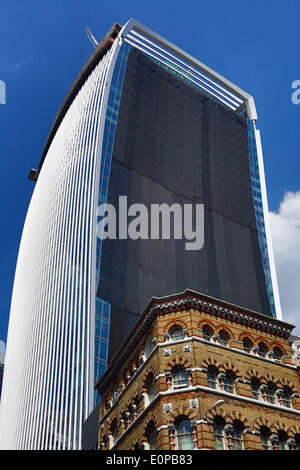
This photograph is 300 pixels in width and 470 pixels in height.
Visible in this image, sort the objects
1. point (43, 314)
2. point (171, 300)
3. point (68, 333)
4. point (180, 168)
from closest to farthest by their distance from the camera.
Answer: point (171, 300), point (68, 333), point (43, 314), point (180, 168)

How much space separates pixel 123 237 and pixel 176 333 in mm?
79305

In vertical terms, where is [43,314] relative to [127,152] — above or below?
below

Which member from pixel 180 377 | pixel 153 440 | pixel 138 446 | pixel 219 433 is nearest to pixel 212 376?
pixel 180 377

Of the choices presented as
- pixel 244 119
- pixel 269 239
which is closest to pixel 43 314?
pixel 269 239

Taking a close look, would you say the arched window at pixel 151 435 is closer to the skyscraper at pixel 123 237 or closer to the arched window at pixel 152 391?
the arched window at pixel 152 391

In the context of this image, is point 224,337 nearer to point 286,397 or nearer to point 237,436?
point 286,397

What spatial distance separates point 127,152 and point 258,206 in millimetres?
45785

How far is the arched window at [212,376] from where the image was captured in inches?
1734

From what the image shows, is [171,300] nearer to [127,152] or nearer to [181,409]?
[181,409]

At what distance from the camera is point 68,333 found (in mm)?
111938

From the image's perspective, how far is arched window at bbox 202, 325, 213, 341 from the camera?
47.2m

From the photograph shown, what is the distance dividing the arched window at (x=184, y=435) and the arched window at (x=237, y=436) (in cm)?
330

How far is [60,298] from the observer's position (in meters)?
123
